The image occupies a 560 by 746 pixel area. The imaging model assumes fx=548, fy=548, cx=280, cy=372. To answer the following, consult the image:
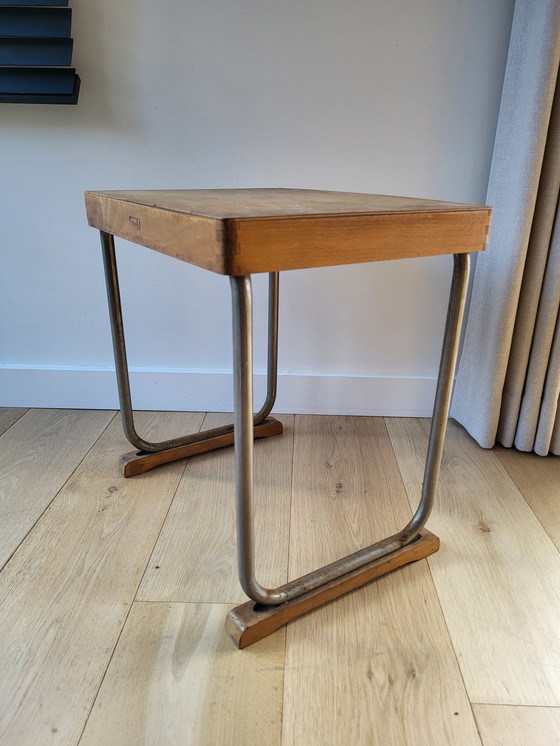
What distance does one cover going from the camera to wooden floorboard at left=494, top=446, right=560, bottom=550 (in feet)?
3.06

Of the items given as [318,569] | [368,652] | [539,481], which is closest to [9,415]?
[318,569]

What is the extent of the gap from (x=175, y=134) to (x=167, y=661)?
0.95m

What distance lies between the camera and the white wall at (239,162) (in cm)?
105

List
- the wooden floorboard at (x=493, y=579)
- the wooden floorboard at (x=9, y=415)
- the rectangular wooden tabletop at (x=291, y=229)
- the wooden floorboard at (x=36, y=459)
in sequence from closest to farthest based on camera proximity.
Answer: the rectangular wooden tabletop at (x=291, y=229) → the wooden floorboard at (x=493, y=579) → the wooden floorboard at (x=36, y=459) → the wooden floorboard at (x=9, y=415)

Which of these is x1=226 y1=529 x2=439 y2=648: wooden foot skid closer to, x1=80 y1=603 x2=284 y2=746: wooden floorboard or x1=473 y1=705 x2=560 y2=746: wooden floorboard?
x1=80 y1=603 x2=284 y2=746: wooden floorboard

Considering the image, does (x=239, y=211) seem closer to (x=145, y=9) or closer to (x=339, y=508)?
(x=339, y=508)

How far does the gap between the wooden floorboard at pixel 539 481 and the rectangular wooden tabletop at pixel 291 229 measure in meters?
0.51

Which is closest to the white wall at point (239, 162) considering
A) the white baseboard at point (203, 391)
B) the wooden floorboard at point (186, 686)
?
the white baseboard at point (203, 391)

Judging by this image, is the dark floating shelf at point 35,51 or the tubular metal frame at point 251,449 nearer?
the tubular metal frame at point 251,449

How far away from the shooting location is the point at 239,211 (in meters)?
0.54

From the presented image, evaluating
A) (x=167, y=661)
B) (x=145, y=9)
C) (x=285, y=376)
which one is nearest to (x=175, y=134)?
(x=145, y=9)

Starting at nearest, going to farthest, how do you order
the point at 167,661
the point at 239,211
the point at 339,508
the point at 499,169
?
the point at 239,211 → the point at 167,661 → the point at 339,508 → the point at 499,169

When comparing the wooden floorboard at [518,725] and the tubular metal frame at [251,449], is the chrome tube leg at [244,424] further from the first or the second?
the wooden floorboard at [518,725]

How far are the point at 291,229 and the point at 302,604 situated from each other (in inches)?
18.7
